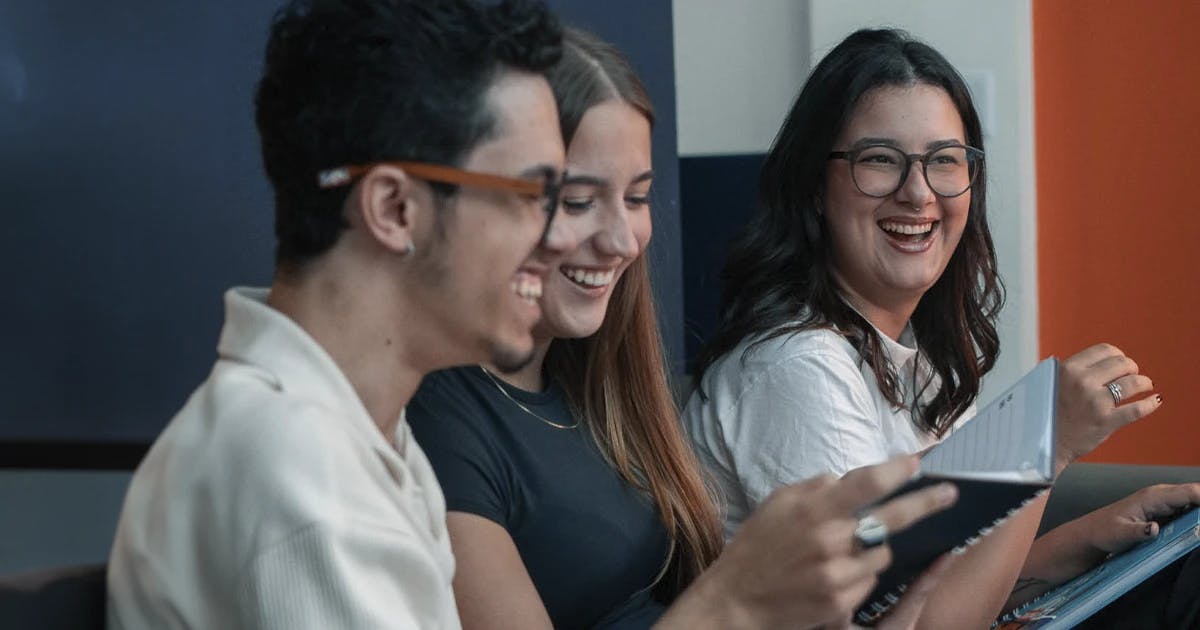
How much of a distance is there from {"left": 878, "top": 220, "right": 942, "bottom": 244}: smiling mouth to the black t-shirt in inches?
20.0

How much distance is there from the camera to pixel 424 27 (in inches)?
40.2

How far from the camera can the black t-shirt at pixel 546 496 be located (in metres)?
1.40

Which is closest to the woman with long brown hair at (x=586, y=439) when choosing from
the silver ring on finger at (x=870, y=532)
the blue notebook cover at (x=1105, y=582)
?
the silver ring on finger at (x=870, y=532)

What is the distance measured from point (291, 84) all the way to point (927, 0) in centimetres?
188

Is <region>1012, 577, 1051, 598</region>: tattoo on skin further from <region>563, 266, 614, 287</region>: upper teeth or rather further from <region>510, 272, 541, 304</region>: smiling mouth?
<region>510, 272, 541, 304</region>: smiling mouth

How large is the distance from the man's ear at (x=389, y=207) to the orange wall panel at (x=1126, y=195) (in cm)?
206

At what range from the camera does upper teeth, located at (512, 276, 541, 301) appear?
3.65ft

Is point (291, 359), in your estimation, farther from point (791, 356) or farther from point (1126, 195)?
point (1126, 195)

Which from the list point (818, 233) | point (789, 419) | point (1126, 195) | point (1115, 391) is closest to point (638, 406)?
point (789, 419)

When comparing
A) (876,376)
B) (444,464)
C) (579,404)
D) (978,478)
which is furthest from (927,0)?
(978,478)

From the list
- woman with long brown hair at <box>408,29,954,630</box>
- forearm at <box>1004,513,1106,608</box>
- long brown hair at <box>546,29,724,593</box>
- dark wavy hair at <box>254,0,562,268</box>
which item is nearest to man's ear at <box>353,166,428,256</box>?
dark wavy hair at <box>254,0,562,268</box>

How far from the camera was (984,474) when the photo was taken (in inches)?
40.8

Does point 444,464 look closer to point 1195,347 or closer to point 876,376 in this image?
point 876,376

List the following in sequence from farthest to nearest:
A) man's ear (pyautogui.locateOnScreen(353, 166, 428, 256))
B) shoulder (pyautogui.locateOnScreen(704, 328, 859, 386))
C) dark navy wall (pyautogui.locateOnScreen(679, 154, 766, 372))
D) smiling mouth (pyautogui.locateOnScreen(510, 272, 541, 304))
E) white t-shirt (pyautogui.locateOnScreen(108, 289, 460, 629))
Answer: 1. dark navy wall (pyautogui.locateOnScreen(679, 154, 766, 372))
2. shoulder (pyautogui.locateOnScreen(704, 328, 859, 386))
3. smiling mouth (pyautogui.locateOnScreen(510, 272, 541, 304))
4. man's ear (pyautogui.locateOnScreen(353, 166, 428, 256))
5. white t-shirt (pyautogui.locateOnScreen(108, 289, 460, 629))
